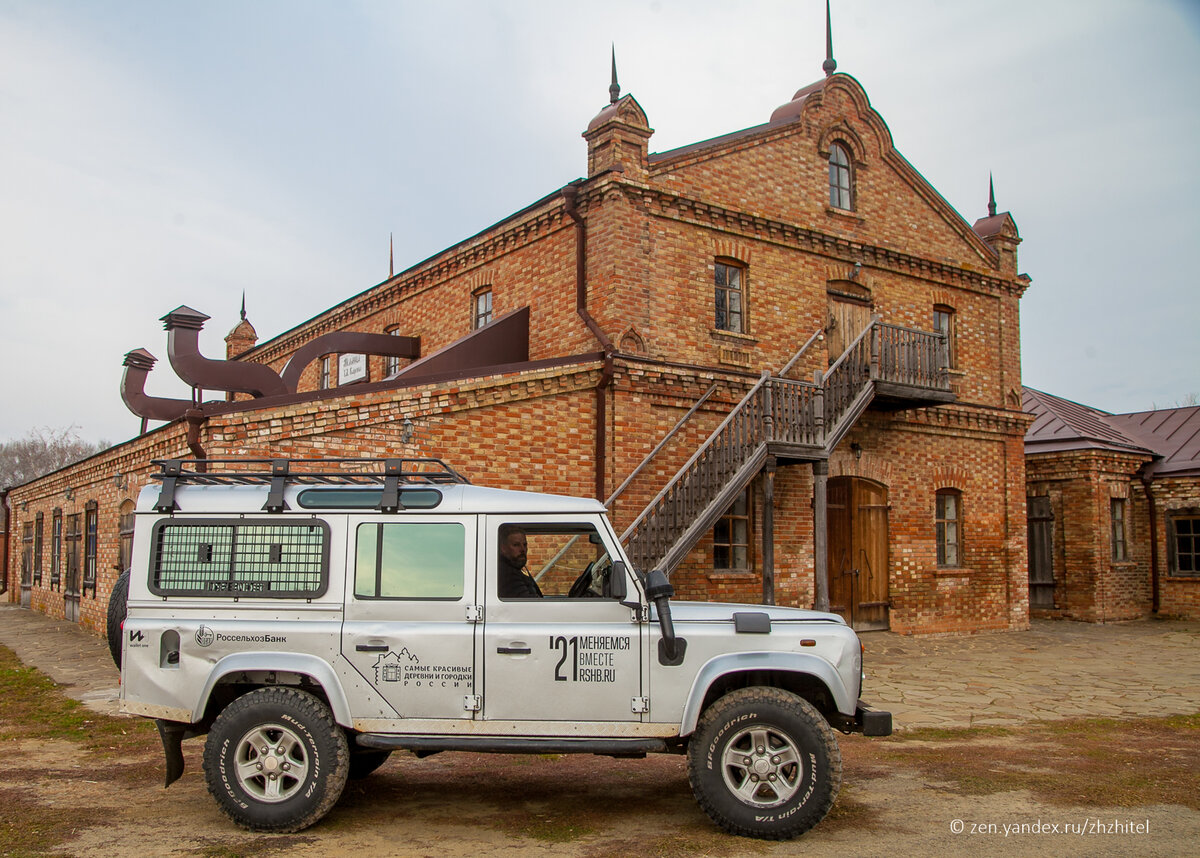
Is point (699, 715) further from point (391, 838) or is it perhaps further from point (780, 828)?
point (391, 838)

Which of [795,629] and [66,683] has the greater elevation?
[795,629]

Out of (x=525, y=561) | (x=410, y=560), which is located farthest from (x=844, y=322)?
(x=410, y=560)

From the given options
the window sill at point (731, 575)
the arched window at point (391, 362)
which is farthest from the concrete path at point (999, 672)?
the arched window at point (391, 362)

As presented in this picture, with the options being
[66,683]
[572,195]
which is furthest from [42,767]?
[572,195]

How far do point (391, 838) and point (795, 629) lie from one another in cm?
269

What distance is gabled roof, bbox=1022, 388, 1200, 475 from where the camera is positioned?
2267 cm

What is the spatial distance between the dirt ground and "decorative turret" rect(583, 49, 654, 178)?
8.88 meters

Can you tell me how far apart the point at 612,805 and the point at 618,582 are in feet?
5.64

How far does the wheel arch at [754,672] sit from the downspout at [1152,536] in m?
20.0

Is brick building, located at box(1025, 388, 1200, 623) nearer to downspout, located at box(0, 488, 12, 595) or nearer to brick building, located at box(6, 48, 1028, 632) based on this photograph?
brick building, located at box(6, 48, 1028, 632)

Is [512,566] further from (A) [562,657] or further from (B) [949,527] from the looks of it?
(B) [949,527]

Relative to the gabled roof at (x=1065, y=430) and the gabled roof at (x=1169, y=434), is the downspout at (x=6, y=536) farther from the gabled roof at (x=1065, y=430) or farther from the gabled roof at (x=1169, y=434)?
the gabled roof at (x=1169, y=434)

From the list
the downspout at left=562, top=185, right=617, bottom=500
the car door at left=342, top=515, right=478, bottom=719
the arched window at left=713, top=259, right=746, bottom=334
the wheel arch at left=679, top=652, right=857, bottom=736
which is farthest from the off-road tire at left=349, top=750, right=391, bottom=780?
the arched window at left=713, top=259, right=746, bottom=334

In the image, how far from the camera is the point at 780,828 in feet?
18.7
